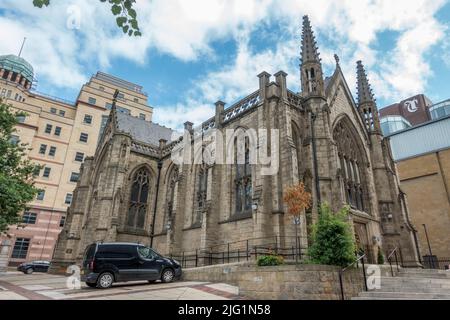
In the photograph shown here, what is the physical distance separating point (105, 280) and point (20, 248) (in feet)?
110

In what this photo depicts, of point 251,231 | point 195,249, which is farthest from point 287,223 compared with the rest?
point 195,249

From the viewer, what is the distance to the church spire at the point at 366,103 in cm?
2491

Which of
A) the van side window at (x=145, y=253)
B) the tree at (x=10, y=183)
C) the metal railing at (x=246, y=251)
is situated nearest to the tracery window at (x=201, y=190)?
the metal railing at (x=246, y=251)

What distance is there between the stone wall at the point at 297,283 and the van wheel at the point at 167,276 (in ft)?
15.3

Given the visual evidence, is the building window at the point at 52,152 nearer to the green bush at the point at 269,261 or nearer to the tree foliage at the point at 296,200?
the tree foliage at the point at 296,200

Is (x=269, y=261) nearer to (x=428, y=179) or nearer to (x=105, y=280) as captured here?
(x=105, y=280)

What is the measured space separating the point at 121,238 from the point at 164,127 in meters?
16.5

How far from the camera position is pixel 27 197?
16.9 meters

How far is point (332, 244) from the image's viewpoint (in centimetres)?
1030

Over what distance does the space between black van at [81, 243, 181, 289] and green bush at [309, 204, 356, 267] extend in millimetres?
7112

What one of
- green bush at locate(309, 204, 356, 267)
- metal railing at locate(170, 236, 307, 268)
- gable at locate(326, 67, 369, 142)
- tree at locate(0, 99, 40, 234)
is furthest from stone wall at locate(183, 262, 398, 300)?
gable at locate(326, 67, 369, 142)

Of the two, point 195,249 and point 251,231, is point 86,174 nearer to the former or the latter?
point 195,249
